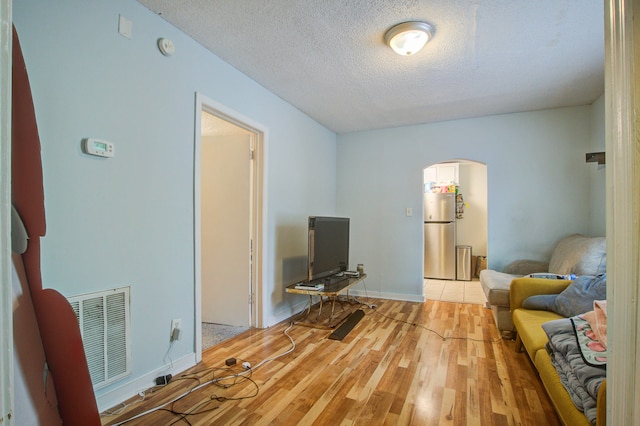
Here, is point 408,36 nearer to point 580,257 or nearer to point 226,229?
point 226,229

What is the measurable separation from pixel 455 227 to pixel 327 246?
11.2 ft

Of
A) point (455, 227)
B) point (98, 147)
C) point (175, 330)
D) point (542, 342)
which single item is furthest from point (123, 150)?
point (455, 227)

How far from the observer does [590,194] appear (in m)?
3.49

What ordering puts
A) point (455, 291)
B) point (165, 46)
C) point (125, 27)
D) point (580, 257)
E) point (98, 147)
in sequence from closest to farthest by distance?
1. point (98, 147)
2. point (125, 27)
3. point (165, 46)
4. point (580, 257)
5. point (455, 291)

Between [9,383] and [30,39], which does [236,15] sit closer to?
[30,39]

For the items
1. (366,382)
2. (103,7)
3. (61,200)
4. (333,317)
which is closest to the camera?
(61,200)

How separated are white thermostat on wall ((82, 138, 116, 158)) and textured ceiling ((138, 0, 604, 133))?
92 cm

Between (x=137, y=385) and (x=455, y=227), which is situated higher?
(x=455, y=227)

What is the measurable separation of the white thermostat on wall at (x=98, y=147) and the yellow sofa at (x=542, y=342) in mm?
2394

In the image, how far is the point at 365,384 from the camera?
2.02 m

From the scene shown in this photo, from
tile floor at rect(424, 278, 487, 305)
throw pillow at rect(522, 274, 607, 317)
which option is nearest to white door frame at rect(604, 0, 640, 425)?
throw pillow at rect(522, 274, 607, 317)

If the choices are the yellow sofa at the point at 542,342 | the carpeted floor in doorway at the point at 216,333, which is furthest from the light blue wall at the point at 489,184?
the carpeted floor in doorway at the point at 216,333

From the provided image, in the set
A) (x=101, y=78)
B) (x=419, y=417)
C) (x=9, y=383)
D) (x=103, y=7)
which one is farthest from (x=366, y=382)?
(x=103, y=7)

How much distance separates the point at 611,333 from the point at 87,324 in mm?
2085
